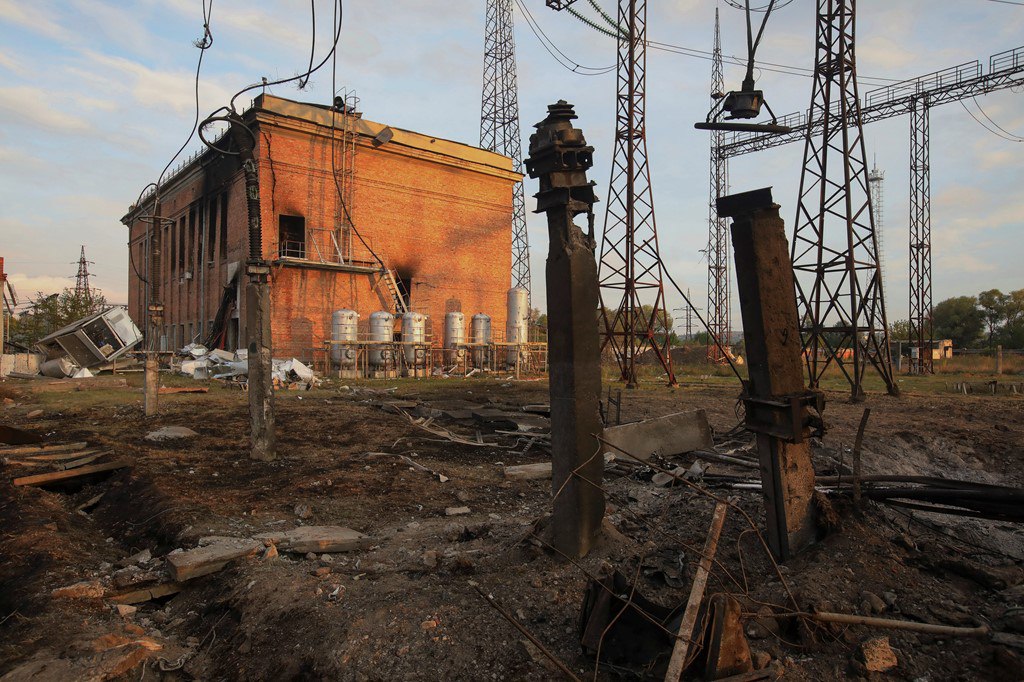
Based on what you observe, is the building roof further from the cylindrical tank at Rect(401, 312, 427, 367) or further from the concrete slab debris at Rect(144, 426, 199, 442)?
the concrete slab debris at Rect(144, 426, 199, 442)

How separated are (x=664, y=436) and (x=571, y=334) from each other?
4278mm

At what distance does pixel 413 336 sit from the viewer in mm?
27359

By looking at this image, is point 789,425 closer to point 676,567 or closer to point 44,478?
point 676,567

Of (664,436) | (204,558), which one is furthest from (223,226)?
(204,558)

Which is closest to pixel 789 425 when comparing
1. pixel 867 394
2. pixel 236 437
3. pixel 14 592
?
pixel 14 592

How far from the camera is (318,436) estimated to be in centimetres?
1053

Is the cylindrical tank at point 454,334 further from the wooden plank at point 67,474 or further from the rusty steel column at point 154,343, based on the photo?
the wooden plank at point 67,474

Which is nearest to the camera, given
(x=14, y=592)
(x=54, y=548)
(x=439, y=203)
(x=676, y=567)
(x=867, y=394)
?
(x=14, y=592)

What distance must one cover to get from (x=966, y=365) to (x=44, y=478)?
35492 millimetres

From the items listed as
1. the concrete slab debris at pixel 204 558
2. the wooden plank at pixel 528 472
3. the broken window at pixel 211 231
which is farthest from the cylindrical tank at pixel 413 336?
the concrete slab debris at pixel 204 558

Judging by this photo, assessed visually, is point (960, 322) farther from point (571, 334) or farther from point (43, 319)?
point (43, 319)

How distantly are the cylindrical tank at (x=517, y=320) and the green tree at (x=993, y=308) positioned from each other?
1682 inches

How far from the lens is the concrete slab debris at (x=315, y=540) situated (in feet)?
16.9

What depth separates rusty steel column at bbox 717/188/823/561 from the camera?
4.36m
